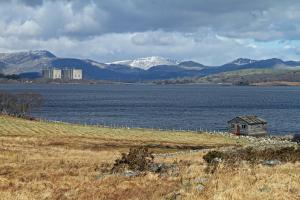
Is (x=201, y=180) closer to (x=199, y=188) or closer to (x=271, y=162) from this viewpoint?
(x=199, y=188)

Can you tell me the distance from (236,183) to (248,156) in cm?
1104

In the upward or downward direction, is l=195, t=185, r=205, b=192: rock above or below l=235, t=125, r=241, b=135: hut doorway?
above

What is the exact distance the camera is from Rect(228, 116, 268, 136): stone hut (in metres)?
111

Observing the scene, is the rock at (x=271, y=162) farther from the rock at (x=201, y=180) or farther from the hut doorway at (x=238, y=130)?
the hut doorway at (x=238, y=130)

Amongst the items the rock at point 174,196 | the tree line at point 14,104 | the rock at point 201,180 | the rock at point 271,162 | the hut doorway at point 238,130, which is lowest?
the hut doorway at point 238,130

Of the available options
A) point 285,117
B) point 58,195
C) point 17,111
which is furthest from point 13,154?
point 285,117

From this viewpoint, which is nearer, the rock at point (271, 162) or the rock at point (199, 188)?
the rock at point (199, 188)

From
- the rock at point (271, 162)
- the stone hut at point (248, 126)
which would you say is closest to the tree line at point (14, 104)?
the stone hut at point (248, 126)

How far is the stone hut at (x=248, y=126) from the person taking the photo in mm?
111125

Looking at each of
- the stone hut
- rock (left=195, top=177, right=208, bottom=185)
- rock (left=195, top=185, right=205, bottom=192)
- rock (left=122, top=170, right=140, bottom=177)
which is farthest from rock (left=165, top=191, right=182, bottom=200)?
the stone hut

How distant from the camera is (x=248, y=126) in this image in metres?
111

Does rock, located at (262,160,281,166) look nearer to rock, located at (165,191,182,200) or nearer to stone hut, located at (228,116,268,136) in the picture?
rock, located at (165,191,182,200)

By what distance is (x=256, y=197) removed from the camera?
1611 cm

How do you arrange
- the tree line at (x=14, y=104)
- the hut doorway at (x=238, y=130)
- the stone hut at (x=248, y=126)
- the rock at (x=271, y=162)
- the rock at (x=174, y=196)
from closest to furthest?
the rock at (x=174, y=196) < the rock at (x=271, y=162) < the stone hut at (x=248, y=126) < the hut doorway at (x=238, y=130) < the tree line at (x=14, y=104)
